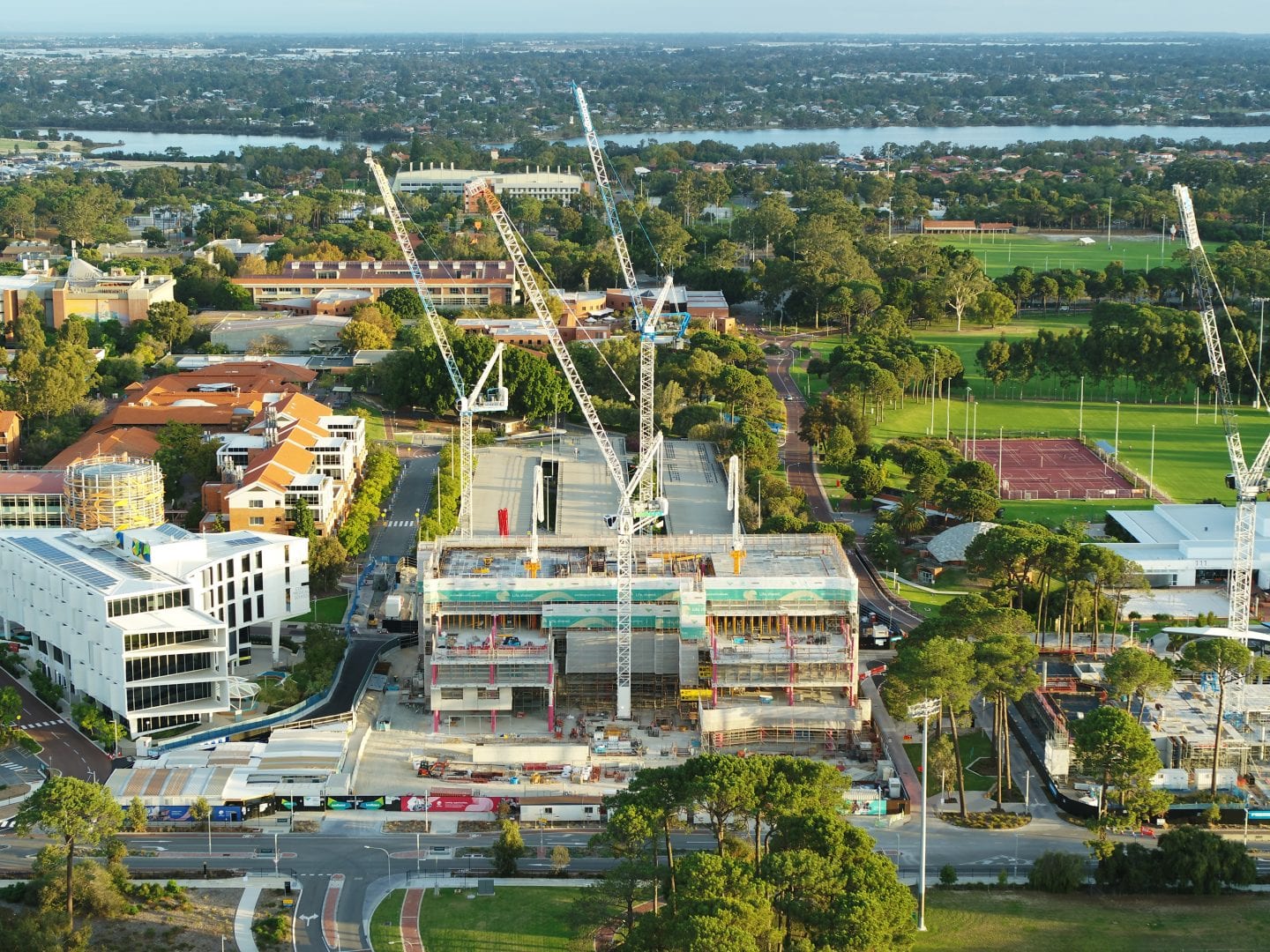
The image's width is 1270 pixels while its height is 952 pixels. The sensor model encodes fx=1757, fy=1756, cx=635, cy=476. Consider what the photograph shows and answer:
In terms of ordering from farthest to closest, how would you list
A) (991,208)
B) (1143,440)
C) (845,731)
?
1. (991,208)
2. (1143,440)
3. (845,731)

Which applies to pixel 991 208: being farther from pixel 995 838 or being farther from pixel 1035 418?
pixel 995 838

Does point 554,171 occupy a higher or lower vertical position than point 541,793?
higher

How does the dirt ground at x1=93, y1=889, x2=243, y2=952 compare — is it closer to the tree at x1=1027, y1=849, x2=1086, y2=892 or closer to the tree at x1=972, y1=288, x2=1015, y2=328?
the tree at x1=1027, y1=849, x2=1086, y2=892

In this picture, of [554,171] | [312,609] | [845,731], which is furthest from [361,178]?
[845,731]

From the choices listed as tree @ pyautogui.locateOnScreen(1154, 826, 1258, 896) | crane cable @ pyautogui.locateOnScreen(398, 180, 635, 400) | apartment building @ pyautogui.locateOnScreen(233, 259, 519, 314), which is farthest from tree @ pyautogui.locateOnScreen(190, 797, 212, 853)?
apartment building @ pyautogui.locateOnScreen(233, 259, 519, 314)

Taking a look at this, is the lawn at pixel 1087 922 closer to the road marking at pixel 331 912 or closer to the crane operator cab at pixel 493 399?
the road marking at pixel 331 912

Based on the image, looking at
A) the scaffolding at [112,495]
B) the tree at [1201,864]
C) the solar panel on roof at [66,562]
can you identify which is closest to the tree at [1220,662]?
the tree at [1201,864]
